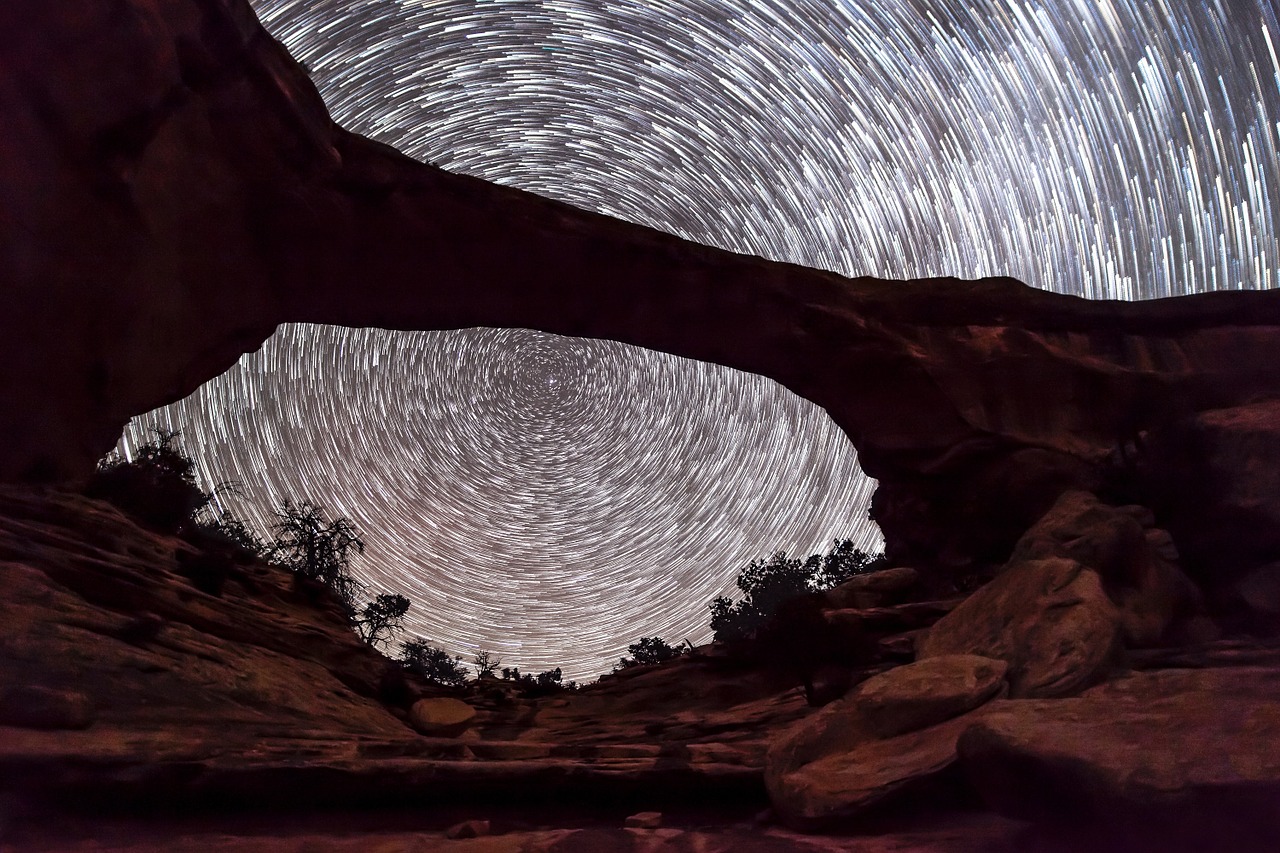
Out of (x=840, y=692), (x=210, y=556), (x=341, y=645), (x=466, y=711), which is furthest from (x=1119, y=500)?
(x=210, y=556)

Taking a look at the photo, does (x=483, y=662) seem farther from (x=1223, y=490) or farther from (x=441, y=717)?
(x=1223, y=490)

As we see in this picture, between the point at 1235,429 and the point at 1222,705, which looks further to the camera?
the point at 1235,429

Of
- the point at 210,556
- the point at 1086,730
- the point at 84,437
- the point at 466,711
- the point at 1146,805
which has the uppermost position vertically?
the point at 84,437

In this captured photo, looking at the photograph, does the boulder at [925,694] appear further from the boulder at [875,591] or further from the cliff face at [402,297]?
the boulder at [875,591]

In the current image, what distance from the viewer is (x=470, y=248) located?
11.3 m

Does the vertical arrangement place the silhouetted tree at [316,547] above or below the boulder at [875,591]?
above

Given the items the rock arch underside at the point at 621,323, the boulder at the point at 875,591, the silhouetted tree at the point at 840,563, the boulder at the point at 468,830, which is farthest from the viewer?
the silhouetted tree at the point at 840,563

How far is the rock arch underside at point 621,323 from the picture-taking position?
6410 mm

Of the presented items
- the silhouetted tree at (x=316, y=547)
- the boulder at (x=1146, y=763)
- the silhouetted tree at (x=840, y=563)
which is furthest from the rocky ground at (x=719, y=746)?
the silhouetted tree at (x=840, y=563)

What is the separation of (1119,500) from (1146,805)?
23.5 ft

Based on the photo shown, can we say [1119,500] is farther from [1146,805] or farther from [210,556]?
[210,556]

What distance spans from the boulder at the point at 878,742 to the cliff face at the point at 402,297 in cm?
439

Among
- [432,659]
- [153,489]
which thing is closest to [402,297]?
[153,489]

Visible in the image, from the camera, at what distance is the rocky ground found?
2.98 metres
